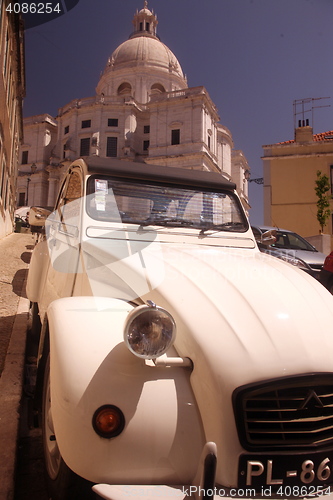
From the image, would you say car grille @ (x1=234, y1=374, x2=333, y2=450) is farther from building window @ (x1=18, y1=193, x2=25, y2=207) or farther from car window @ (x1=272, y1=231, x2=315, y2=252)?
building window @ (x1=18, y1=193, x2=25, y2=207)

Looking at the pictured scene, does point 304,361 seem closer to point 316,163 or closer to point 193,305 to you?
point 193,305

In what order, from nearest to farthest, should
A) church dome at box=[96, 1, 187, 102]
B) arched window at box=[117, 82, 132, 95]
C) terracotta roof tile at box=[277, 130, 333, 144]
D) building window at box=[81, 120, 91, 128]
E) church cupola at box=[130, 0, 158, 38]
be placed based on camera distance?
terracotta roof tile at box=[277, 130, 333, 144] < building window at box=[81, 120, 91, 128] < church dome at box=[96, 1, 187, 102] < arched window at box=[117, 82, 132, 95] < church cupola at box=[130, 0, 158, 38]

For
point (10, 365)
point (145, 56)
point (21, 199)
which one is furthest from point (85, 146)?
point (10, 365)

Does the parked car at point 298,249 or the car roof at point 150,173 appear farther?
the parked car at point 298,249

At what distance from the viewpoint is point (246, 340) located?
6.28ft

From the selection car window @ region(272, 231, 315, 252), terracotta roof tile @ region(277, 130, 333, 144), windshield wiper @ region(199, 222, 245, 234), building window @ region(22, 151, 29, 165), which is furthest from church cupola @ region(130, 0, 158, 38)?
windshield wiper @ region(199, 222, 245, 234)

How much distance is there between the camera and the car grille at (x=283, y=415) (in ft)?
5.78

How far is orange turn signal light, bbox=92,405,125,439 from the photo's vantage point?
1.72 m

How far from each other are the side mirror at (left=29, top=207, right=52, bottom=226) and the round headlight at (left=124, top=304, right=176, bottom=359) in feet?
6.85

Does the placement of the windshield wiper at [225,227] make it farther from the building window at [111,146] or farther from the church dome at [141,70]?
the church dome at [141,70]

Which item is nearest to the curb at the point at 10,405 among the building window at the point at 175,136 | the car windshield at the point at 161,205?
the car windshield at the point at 161,205

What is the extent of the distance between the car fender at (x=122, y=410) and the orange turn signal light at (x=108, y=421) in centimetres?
2

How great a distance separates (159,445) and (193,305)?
69cm

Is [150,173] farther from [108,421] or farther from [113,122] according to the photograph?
[113,122]
